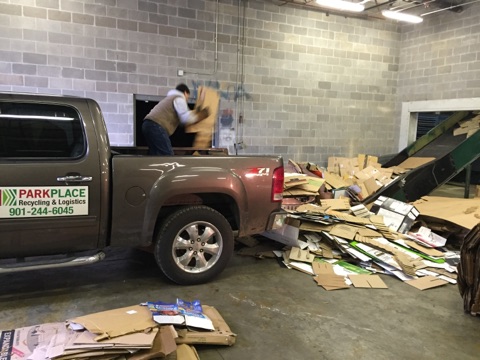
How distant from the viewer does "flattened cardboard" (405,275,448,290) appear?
436 cm

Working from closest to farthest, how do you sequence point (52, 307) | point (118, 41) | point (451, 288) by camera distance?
point (52, 307), point (451, 288), point (118, 41)

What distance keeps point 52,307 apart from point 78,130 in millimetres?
1653

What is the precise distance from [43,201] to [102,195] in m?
0.50

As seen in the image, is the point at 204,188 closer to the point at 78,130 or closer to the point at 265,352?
the point at 78,130

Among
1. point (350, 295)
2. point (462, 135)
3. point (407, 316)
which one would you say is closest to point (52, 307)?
point (350, 295)

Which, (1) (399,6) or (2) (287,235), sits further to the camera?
(1) (399,6)

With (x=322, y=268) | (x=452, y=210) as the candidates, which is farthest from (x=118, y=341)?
(x=452, y=210)

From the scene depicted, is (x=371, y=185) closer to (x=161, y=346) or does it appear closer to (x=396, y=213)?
(x=396, y=213)

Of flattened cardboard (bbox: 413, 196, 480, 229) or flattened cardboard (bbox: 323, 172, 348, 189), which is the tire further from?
flattened cardboard (bbox: 323, 172, 348, 189)

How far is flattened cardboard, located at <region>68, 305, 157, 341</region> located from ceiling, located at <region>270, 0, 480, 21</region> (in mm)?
8161

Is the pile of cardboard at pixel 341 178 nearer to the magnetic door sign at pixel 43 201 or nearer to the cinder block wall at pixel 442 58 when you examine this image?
the cinder block wall at pixel 442 58

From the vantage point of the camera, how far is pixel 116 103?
7.88 meters

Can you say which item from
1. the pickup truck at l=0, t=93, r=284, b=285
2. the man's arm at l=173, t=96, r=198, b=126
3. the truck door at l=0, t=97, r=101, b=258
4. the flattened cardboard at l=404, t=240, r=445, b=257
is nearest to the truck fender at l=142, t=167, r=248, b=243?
the pickup truck at l=0, t=93, r=284, b=285

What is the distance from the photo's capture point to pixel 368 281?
14.5 feet
